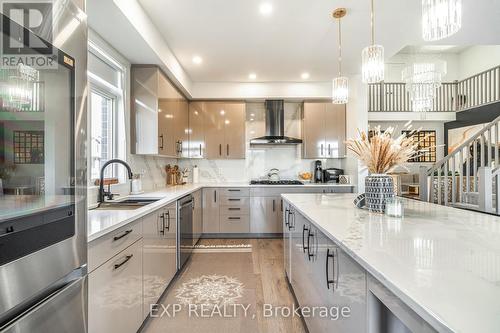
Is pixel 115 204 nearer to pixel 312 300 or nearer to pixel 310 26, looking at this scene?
pixel 312 300

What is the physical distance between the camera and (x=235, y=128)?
452cm

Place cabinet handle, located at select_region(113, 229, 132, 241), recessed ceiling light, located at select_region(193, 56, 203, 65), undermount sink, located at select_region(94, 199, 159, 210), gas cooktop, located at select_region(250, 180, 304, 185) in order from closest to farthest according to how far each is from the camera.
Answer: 1. cabinet handle, located at select_region(113, 229, 132, 241)
2. undermount sink, located at select_region(94, 199, 159, 210)
3. recessed ceiling light, located at select_region(193, 56, 203, 65)
4. gas cooktop, located at select_region(250, 180, 304, 185)

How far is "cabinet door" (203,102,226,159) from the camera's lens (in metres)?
4.51

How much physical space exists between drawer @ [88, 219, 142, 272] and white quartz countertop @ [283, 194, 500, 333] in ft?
3.81

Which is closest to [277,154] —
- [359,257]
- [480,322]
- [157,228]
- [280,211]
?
[280,211]

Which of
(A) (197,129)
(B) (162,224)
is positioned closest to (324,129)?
(A) (197,129)

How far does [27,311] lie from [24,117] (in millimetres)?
640

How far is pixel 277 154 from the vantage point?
16.0 ft

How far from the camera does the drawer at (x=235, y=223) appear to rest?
4238 mm

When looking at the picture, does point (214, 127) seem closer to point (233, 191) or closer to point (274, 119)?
point (274, 119)

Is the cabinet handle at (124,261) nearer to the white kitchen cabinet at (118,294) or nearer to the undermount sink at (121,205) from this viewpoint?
the white kitchen cabinet at (118,294)

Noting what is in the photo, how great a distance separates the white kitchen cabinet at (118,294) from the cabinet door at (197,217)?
1928mm

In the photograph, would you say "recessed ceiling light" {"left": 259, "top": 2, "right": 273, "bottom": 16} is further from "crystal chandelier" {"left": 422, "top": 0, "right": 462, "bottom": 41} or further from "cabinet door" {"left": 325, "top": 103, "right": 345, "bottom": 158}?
"cabinet door" {"left": 325, "top": 103, "right": 345, "bottom": 158}

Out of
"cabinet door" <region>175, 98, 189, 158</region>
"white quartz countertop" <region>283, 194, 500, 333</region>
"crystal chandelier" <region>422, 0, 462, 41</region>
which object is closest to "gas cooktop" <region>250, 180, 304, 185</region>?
"cabinet door" <region>175, 98, 189, 158</region>
